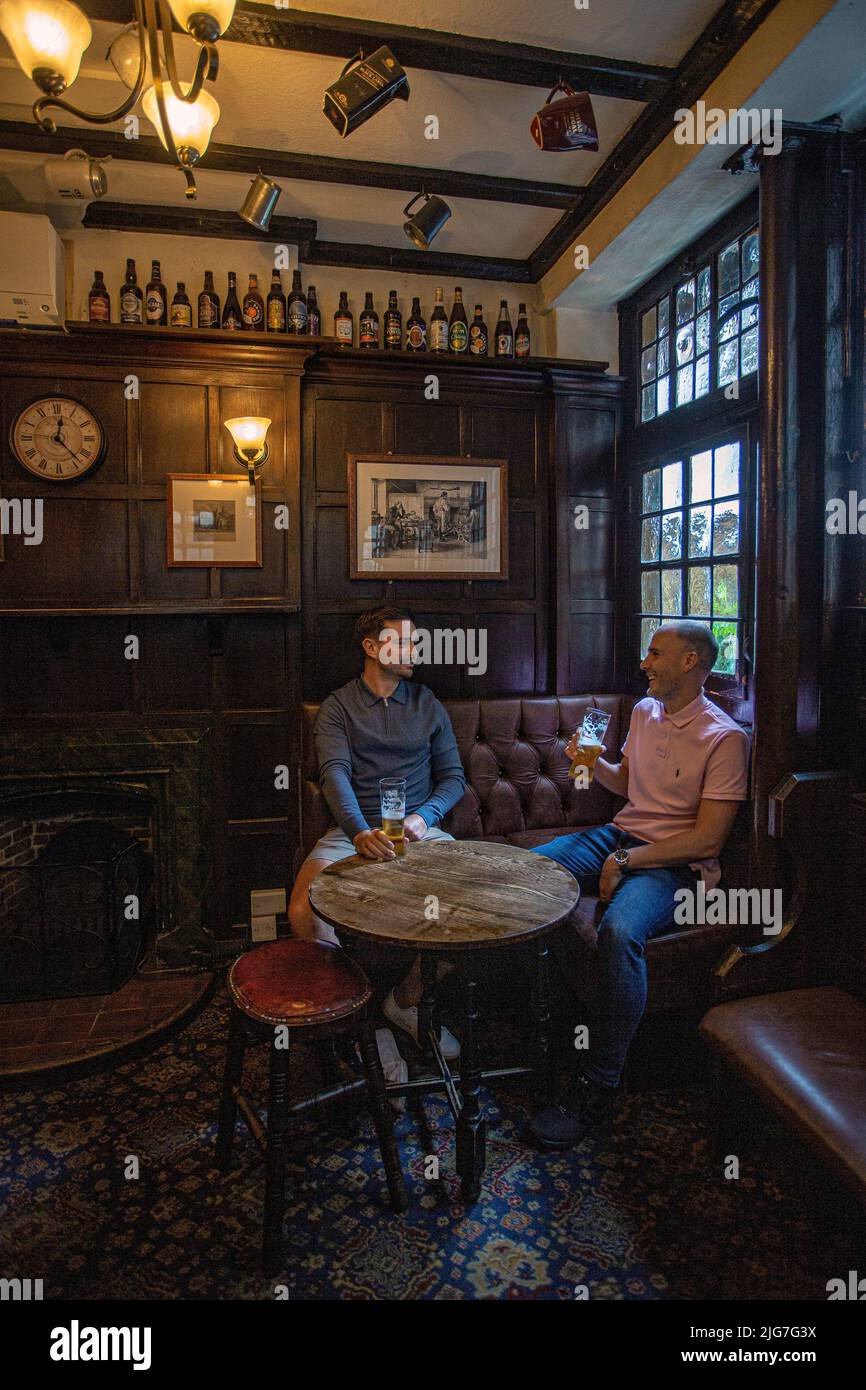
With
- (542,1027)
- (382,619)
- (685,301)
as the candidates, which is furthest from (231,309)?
(542,1027)

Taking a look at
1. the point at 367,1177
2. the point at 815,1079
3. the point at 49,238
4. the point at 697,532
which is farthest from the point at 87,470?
the point at 815,1079

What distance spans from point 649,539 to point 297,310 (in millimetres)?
1956

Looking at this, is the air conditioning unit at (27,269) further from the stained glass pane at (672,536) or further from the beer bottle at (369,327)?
the stained glass pane at (672,536)

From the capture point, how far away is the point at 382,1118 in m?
1.91

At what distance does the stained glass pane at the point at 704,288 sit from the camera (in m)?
3.09

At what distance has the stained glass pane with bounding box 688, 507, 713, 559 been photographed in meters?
3.13

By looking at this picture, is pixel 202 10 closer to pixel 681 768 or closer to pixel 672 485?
pixel 681 768

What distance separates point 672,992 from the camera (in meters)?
2.29

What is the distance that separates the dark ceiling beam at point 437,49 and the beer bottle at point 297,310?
1.10m

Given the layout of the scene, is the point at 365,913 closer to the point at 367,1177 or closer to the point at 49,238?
the point at 367,1177

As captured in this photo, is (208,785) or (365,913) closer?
(365,913)

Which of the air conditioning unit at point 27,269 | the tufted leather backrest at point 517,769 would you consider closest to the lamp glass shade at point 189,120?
the air conditioning unit at point 27,269

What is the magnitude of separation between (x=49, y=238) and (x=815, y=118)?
2.80m
